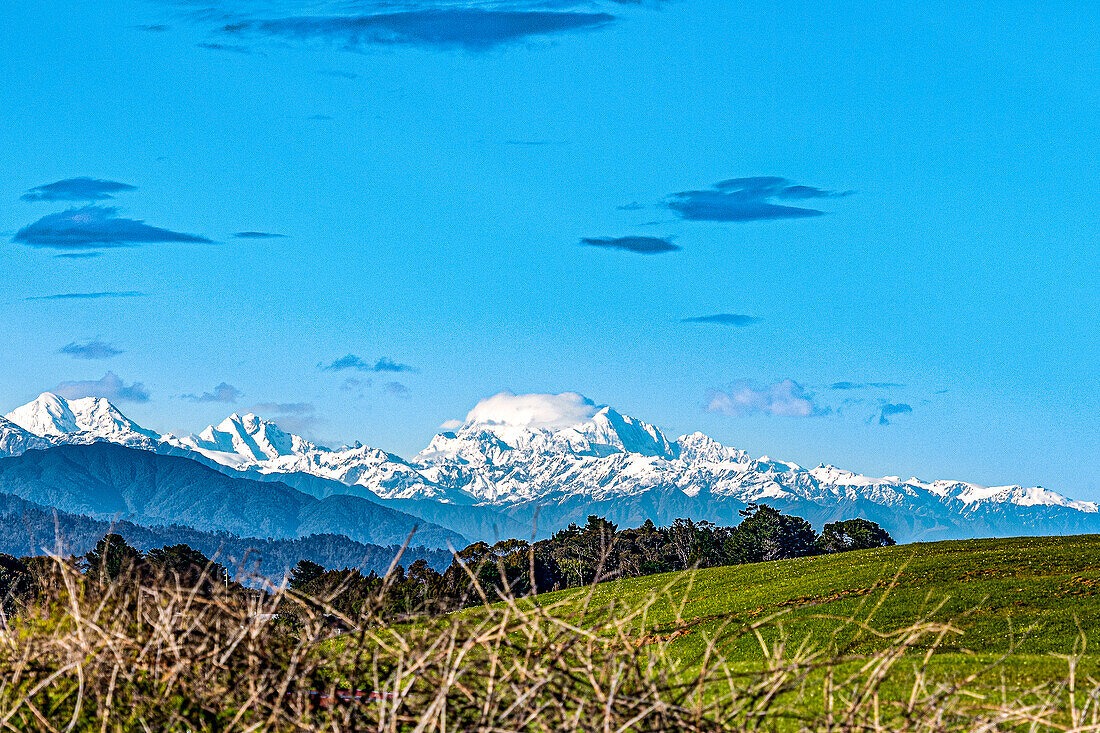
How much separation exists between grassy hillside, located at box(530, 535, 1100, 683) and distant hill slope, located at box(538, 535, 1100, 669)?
59mm

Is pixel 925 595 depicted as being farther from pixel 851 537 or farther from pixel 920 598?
pixel 851 537

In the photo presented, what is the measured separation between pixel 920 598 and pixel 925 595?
1362 mm

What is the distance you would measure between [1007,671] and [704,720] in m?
15.6

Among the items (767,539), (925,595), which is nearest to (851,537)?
(767,539)

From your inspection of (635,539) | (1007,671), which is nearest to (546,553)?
(635,539)

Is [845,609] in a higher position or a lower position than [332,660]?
lower

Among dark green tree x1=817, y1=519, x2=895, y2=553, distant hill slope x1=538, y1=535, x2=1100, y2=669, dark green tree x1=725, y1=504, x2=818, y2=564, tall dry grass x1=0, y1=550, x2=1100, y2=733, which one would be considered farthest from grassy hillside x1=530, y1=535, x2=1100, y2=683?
dark green tree x1=725, y1=504, x2=818, y2=564

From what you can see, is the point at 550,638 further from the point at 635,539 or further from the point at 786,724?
the point at 635,539

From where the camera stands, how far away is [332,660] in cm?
1005

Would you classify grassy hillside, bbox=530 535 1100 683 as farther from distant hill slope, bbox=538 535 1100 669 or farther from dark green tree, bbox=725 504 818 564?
dark green tree, bbox=725 504 818 564

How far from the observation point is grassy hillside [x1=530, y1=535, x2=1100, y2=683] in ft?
94.1

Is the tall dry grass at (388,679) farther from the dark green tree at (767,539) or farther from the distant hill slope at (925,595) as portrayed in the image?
the dark green tree at (767,539)

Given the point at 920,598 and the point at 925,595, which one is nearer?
the point at 920,598

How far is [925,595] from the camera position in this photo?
38.5 metres
